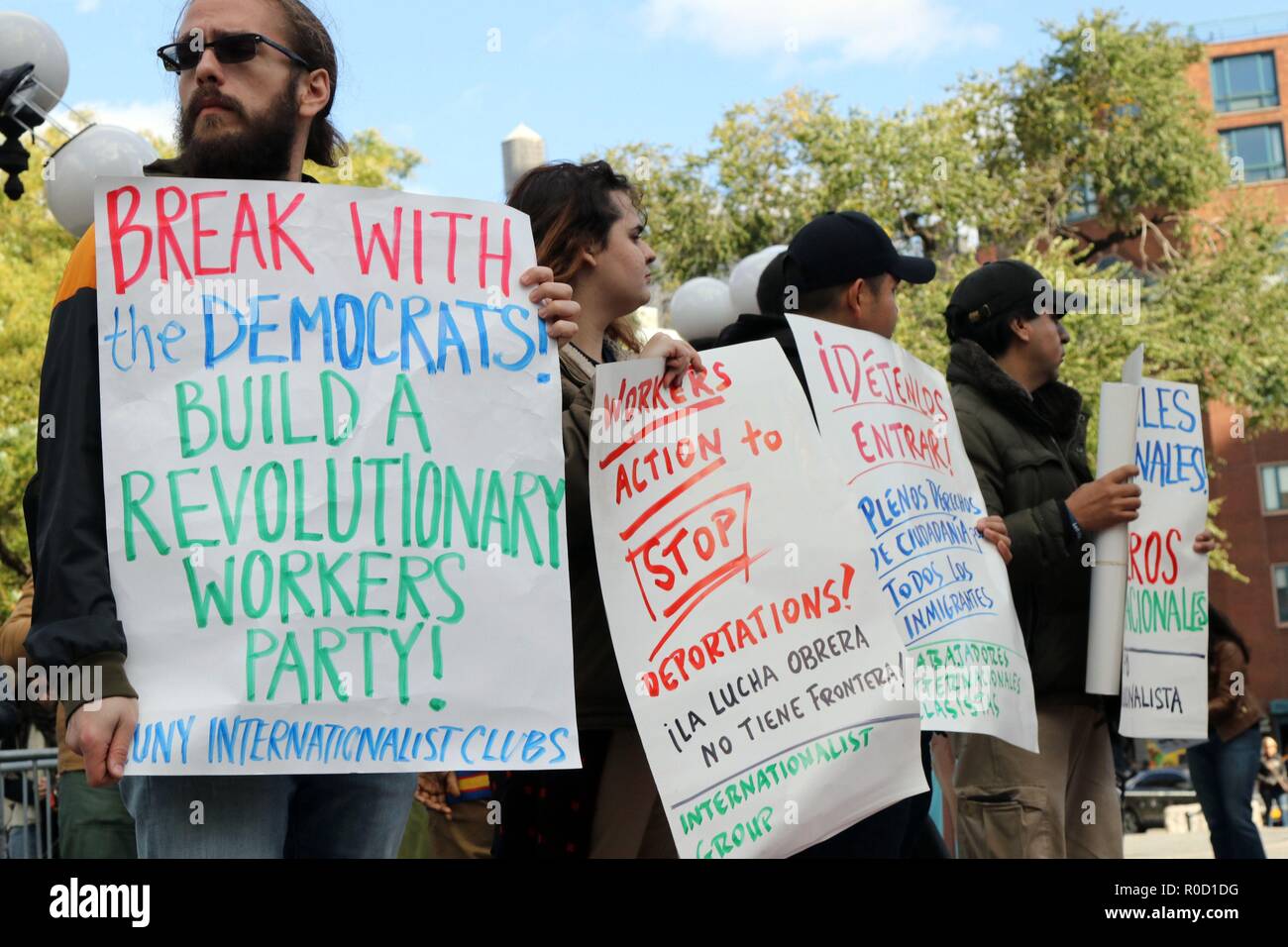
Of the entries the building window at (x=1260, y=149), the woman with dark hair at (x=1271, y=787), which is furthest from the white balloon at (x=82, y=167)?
the building window at (x=1260, y=149)

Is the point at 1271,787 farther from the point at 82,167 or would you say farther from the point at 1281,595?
the point at 82,167

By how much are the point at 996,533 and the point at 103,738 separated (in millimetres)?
2346

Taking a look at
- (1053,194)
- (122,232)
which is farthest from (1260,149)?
(122,232)

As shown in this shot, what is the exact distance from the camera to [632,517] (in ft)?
10.4

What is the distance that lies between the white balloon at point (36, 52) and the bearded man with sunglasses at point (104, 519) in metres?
5.77

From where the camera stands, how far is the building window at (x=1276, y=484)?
43.5 meters

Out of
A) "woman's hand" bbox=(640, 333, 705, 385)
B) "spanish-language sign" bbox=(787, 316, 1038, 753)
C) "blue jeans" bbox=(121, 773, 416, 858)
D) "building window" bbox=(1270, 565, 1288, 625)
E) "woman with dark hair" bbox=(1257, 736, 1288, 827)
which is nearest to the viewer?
"blue jeans" bbox=(121, 773, 416, 858)

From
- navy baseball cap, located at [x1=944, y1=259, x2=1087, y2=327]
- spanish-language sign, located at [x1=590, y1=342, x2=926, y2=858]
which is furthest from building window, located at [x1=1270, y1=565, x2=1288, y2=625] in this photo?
spanish-language sign, located at [x1=590, y1=342, x2=926, y2=858]

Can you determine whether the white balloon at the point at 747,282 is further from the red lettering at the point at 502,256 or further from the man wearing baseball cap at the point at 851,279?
the red lettering at the point at 502,256

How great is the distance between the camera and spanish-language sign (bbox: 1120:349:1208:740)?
4.44m

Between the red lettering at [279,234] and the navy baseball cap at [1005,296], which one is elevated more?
the navy baseball cap at [1005,296]

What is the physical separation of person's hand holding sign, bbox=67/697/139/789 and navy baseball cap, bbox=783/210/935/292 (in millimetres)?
2247

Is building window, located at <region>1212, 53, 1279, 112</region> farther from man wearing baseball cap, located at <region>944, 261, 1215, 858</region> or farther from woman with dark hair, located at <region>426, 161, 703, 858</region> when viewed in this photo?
woman with dark hair, located at <region>426, 161, 703, 858</region>
